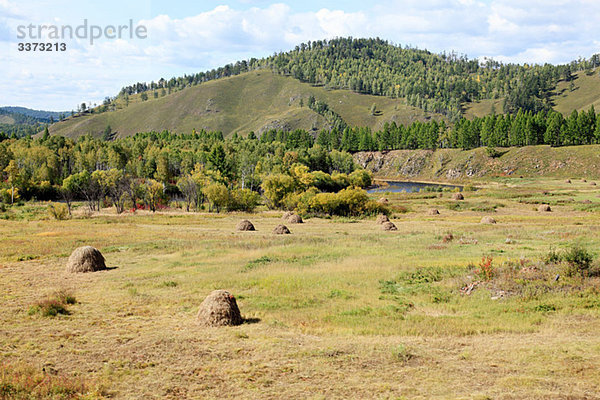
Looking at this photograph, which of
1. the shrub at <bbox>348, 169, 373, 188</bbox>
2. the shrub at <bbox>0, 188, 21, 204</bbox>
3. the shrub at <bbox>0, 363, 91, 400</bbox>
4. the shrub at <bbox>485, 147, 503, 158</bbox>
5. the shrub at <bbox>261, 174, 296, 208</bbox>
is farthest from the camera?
the shrub at <bbox>485, 147, 503, 158</bbox>

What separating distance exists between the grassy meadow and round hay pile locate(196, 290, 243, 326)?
1.91 feet

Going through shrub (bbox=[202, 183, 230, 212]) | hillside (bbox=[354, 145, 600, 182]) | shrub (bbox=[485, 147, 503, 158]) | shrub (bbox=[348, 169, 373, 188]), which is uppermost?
shrub (bbox=[485, 147, 503, 158])

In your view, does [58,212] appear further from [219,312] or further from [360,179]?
[360,179]

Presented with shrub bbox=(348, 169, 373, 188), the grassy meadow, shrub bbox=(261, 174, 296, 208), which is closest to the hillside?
shrub bbox=(348, 169, 373, 188)

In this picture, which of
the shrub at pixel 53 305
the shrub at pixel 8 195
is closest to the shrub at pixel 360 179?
the shrub at pixel 8 195

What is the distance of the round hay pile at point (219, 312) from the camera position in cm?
2031

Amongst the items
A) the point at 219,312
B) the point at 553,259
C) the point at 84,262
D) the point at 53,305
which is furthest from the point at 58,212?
the point at 553,259

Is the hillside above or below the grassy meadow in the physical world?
above

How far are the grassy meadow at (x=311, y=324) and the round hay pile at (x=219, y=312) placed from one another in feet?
1.91

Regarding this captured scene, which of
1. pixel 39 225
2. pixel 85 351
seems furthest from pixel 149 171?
pixel 85 351

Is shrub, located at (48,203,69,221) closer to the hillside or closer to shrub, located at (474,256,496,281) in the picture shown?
shrub, located at (474,256,496,281)

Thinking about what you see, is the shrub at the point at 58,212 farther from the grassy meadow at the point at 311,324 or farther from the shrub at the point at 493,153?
the shrub at the point at 493,153

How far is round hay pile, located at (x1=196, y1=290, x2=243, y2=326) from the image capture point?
20.3m

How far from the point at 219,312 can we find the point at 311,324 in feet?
14.8
